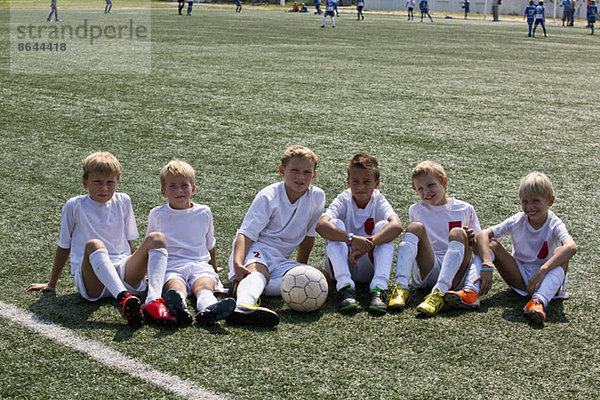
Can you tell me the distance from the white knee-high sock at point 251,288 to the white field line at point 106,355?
31.8 inches

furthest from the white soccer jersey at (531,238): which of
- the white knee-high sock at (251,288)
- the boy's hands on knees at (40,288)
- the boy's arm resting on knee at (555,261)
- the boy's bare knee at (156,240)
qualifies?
the boy's hands on knees at (40,288)

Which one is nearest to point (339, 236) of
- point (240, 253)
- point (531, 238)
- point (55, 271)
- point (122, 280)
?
point (240, 253)

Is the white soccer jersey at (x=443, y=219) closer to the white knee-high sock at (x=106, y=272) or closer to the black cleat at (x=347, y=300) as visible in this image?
the black cleat at (x=347, y=300)

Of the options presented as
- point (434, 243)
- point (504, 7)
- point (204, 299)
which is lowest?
point (204, 299)

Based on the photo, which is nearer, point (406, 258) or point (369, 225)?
point (406, 258)

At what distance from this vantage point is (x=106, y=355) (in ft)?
12.0

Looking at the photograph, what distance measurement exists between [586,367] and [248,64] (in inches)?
547

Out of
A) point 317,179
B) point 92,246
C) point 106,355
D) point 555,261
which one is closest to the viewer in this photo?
point 106,355

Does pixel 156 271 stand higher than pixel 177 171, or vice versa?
pixel 177 171

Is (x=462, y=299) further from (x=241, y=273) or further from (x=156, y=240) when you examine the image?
(x=156, y=240)

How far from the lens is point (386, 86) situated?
13.9 meters

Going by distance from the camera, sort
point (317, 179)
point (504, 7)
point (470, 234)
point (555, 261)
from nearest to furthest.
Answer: point (555, 261) → point (470, 234) → point (317, 179) → point (504, 7)

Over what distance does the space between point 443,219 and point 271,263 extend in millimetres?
1190

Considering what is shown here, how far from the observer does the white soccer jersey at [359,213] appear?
4.84m
